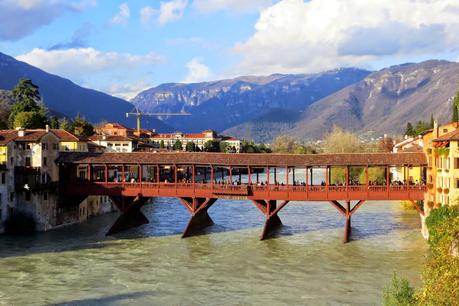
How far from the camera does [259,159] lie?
188 feet

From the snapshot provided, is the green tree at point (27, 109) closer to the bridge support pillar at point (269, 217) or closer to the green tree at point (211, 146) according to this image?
the bridge support pillar at point (269, 217)

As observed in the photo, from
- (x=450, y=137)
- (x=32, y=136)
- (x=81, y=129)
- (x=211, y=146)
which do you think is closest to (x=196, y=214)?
(x=32, y=136)

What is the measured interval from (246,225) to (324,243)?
42.8 ft

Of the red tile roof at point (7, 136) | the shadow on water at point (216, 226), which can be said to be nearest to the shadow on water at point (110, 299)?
the shadow on water at point (216, 226)

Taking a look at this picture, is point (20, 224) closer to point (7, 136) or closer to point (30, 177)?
point (30, 177)

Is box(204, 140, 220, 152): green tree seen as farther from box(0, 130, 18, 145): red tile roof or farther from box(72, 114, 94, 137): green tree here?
box(0, 130, 18, 145): red tile roof

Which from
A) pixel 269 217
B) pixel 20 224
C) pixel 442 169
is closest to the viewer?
pixel 442 169

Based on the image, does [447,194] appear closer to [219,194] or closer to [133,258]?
[219,194]

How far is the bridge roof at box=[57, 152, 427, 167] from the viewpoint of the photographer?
2160 inches

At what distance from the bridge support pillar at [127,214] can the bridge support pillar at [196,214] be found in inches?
221

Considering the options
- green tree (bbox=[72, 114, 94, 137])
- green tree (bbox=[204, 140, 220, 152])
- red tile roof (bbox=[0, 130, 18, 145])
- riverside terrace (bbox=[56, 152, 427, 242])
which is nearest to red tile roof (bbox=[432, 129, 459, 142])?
riverside terrace (bbox=[56, 152, 427, 242])

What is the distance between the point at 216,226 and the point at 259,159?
33.4 ft

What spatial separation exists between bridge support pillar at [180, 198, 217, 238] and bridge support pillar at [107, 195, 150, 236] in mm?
5625

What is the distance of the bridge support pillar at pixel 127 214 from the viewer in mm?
58825
